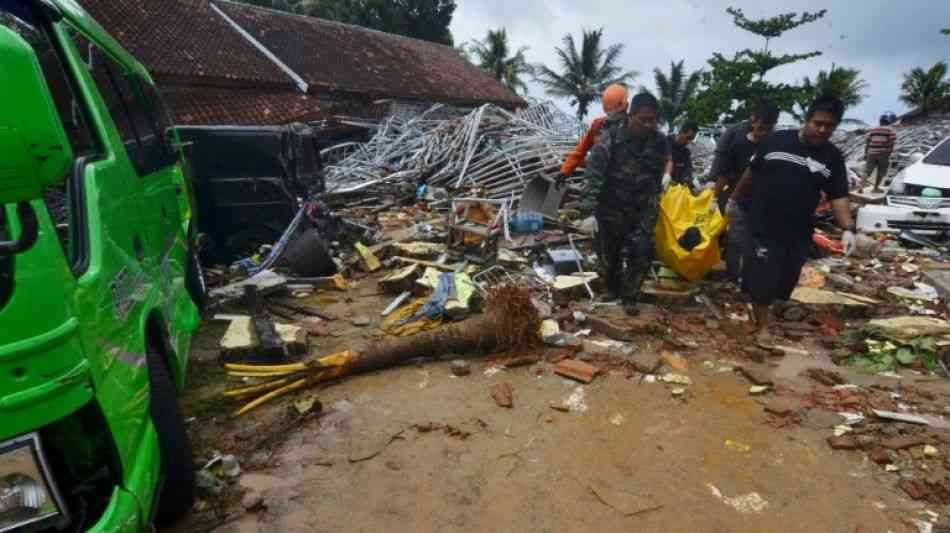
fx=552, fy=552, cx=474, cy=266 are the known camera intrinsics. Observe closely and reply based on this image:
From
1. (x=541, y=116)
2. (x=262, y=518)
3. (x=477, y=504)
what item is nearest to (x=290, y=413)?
(x=262, y=518)

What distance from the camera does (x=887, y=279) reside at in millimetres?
6051

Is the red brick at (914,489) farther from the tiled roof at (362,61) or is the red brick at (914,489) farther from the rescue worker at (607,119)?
the tiled roof at (362,61)

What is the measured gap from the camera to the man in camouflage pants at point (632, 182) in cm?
463

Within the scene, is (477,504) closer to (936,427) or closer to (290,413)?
(290,413)

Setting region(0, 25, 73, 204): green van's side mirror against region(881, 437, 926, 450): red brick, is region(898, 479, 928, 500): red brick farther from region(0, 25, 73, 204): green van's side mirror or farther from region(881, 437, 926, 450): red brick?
region(0, 25, 73, 204): green van's side mirror

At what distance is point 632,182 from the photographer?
467 centimetres

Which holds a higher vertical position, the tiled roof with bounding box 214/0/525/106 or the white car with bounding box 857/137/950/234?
the tiled roof with bounding box 214/0/525/106

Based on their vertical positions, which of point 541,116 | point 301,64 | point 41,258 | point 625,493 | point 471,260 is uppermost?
point 301,64

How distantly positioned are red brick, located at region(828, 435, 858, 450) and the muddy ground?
4cm

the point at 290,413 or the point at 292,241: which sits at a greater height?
the point at 292,241

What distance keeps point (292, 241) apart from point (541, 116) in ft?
30.0

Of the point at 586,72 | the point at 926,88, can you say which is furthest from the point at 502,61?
the point at 926,88

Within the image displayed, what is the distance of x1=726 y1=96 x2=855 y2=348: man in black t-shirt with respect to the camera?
395 centimetres

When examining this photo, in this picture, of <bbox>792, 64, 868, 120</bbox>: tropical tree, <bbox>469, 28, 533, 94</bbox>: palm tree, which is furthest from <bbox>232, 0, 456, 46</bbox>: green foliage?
<bbox>792, 64, 868, 120</bbox>: tropical tree
